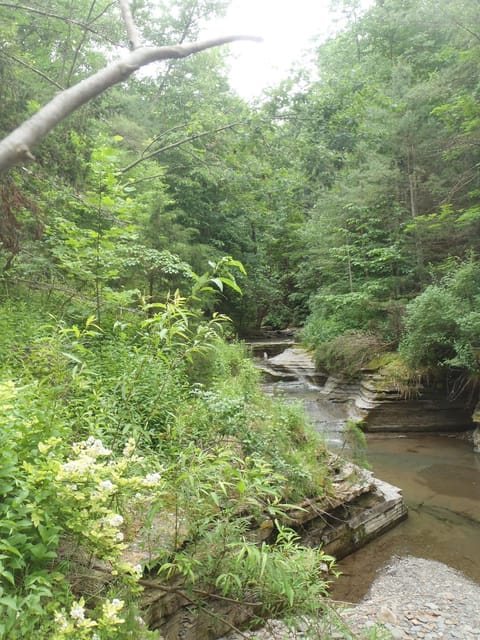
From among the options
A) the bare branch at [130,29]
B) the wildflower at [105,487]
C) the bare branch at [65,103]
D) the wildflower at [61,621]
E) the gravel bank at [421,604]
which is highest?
the bare branch at [130,29]

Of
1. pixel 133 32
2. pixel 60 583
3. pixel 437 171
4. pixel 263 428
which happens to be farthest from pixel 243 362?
pixel 437 171

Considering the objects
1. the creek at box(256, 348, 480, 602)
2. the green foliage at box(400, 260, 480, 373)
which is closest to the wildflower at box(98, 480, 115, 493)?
the creek at box(256, 348, 480, 602)

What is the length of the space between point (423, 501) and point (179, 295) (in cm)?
502

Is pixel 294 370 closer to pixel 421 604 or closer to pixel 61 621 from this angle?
pixel 421 604

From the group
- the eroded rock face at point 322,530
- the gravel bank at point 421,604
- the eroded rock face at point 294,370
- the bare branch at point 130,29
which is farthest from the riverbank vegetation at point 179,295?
the gravel bank at point 421,604

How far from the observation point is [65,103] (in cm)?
93

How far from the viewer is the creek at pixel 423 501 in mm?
4840

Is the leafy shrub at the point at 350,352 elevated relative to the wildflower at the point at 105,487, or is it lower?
lower

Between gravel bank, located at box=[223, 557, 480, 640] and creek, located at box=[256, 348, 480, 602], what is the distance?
0.16m

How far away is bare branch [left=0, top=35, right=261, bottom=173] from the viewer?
0.85m

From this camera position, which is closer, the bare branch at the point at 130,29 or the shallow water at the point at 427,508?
the bare branch at the point at 130,29

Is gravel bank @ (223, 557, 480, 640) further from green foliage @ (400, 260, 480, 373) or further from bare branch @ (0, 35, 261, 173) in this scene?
green foliage @ (400, 260, 480, 373)

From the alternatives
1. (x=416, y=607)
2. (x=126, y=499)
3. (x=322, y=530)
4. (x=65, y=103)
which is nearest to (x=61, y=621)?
(x=126, y=499)

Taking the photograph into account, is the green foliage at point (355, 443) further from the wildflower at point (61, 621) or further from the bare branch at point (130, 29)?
the bare branch at point (130, 29)
